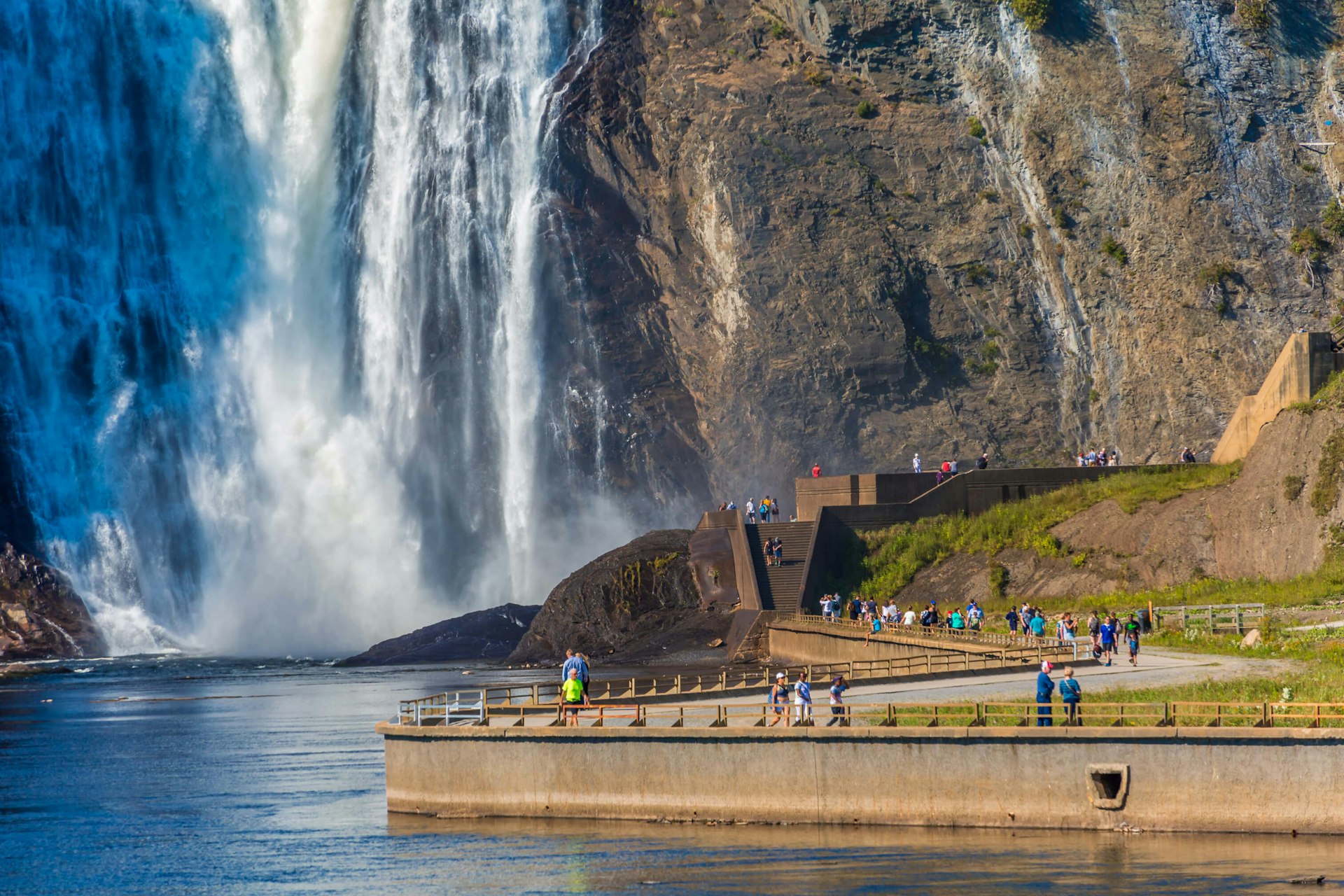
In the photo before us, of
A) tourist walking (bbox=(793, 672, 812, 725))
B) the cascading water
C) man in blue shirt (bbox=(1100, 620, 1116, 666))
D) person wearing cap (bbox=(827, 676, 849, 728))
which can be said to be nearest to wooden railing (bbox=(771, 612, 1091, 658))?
man in blue shirt (bbox=(1100, 620, 1116, 666))

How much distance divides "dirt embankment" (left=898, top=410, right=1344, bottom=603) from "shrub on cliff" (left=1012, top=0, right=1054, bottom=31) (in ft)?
121

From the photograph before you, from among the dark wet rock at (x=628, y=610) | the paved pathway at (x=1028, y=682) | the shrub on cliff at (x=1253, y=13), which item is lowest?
the paved pathway at (x=1028, y=682)

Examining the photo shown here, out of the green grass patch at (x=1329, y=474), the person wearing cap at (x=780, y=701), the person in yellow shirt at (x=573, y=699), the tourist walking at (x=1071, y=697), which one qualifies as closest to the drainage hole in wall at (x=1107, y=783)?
the tourist walking at (x=1071, y=697)

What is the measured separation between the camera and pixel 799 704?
89.8 feet

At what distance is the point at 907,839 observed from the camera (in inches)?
1004

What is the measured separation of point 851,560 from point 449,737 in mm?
31898

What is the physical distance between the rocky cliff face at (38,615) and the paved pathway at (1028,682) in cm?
5906

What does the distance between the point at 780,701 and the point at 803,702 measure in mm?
798

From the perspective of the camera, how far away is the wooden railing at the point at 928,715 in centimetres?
2494

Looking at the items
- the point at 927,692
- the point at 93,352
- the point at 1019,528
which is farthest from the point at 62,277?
the point at 927,692

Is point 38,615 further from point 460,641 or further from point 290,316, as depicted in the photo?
point 460,641

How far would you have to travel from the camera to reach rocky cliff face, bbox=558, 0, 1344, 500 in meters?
76.6

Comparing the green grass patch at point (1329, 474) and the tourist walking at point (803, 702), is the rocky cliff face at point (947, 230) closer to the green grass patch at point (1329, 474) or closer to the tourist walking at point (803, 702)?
the green grass patch at point (1329, 474)

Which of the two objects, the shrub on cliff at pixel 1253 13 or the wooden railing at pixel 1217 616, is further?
the shrub on cliff at pixel 1253 13
